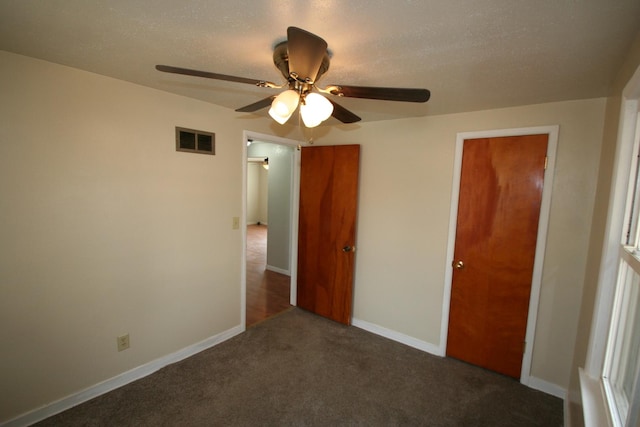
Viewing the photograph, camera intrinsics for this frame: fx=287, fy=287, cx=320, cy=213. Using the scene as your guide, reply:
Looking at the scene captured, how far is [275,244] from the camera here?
504cm

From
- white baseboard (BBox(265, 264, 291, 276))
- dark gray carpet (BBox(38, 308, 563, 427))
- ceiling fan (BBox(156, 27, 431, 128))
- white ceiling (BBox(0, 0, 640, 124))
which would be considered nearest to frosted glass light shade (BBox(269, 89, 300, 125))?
ceiling fan (BBox(156, 27, 431, 128))

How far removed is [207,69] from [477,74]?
5.25 ft

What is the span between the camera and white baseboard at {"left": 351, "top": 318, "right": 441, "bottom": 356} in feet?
8.98

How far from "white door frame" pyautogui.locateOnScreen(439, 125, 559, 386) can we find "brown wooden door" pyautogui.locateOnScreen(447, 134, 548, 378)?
0.03m

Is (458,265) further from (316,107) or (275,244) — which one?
(275,244)

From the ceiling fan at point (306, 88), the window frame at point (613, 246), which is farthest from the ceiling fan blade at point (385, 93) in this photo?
the window frame at point (613, 246)

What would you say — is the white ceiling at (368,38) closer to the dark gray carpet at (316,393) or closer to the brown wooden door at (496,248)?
the brown wooden door at (496,248)

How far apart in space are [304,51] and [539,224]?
220 centimetres

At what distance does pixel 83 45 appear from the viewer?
1.50m

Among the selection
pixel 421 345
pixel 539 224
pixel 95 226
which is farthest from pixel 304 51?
pixel 421 345

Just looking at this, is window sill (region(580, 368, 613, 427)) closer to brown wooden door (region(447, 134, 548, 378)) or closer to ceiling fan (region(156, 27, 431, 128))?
brown wooden door (region(447, 134, 548, 378))

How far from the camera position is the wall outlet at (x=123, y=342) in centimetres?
214

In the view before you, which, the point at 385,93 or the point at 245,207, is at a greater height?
the point at 385,93

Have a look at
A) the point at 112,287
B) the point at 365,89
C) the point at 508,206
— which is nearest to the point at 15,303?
the point at 112,287
